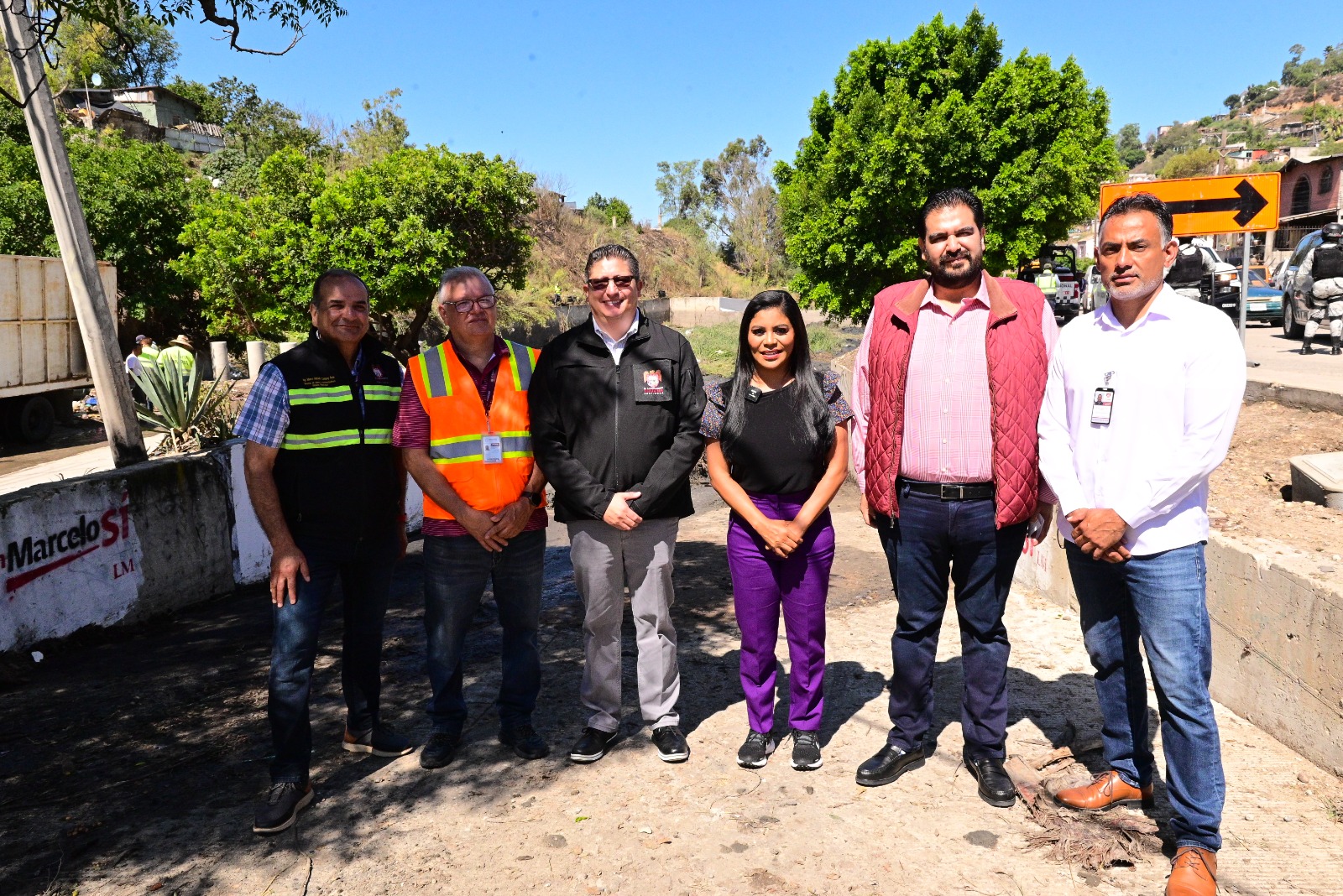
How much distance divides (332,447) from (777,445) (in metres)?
1.68

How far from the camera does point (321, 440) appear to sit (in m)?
3.39

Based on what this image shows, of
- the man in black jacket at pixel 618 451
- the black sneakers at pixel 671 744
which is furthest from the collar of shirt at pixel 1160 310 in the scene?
the black sneakers at pixel 671 744

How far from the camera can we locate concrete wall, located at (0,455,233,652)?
5.29 m

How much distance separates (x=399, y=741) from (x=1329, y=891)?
3.28m

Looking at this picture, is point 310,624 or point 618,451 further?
point 618,451

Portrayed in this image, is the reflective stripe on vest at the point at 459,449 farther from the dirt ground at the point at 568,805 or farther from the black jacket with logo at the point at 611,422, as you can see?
the dirt ground at the point at 568,805

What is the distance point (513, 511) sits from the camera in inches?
140

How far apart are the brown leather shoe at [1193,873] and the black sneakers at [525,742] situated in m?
2.27

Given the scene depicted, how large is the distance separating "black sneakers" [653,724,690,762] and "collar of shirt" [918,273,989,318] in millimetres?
1957

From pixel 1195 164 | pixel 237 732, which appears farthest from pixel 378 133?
pixel 1195 164

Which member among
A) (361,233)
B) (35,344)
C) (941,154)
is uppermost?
(941,154)

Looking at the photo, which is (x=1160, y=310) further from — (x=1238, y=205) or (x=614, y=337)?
(x=1238, y=205)

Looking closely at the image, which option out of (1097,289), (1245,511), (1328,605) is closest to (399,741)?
(1328,605)

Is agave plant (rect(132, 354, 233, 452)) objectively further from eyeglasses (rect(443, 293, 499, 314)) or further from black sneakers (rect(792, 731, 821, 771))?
black sneakers (rect(792, 731, 821, 771))
